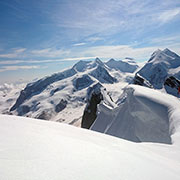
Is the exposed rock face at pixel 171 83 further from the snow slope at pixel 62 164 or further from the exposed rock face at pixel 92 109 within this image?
the snow slope at pixel 62 164

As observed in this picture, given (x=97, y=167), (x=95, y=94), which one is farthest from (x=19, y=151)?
(x=95, y=94)

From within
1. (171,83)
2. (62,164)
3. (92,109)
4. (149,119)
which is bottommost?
(92,109)

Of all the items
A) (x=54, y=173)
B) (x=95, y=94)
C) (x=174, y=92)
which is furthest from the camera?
(x=174, y=92)

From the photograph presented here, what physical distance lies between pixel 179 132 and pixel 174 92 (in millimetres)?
74216

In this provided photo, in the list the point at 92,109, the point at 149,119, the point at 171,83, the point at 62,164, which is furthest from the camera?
the point at 171,83

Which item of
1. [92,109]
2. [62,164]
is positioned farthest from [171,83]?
[62,164]

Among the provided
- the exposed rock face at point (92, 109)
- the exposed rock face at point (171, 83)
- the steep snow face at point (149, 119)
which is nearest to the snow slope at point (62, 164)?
the steep snow face at point (149, 119)

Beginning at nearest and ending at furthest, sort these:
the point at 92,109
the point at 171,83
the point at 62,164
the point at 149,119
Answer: the point at 62,164
the point at 149,119
the point at 92,109
the point at 171,83

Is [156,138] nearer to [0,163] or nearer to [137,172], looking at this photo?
[137,172]

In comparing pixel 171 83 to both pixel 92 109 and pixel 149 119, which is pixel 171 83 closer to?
pixel 92 109

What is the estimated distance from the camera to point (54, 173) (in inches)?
114

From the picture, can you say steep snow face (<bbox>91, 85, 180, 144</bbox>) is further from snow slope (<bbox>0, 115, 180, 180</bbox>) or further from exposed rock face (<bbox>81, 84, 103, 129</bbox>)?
exposed rock face (<bbox>81, 84, 103, 129</bbox>)

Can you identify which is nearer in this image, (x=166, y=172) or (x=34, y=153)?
(x=34, y=153)

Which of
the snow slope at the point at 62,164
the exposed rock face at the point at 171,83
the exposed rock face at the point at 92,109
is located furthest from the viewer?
the exposed rock face at the point at 171,83
